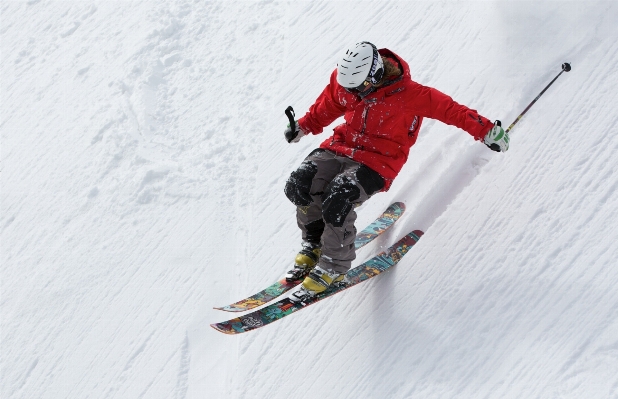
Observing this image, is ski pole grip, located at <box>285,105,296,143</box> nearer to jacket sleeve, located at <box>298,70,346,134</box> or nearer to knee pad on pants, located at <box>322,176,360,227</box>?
jacket sleeve, located at <box>298,70,346,134</box>

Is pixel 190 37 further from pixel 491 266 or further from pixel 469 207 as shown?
pixel 491 266

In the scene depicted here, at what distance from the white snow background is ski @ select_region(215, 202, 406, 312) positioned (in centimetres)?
14

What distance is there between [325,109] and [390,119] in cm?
60

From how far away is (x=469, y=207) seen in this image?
212 inches

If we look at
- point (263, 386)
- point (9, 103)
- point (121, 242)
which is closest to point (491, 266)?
point (263, 386)

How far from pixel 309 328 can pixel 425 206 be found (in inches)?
54.2

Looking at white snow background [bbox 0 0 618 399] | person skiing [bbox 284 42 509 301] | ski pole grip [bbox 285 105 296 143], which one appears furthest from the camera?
ski pole grip [bbox 285 105 296 143]

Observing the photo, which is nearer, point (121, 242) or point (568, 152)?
point (568, 152)

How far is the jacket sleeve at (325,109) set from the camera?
17.0 feet

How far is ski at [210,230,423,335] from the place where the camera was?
4.82 m

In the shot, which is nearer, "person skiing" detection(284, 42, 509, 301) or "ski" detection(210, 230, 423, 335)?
"person skiing" detection(284, 42, 509, 301)

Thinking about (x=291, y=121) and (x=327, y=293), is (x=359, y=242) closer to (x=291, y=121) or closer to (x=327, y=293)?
(x=327, y=293)

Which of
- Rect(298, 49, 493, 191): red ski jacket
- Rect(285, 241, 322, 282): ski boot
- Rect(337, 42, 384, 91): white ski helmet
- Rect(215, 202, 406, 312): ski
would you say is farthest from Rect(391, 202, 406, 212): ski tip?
Rect(337, 42, 384, 91): white ski helmet

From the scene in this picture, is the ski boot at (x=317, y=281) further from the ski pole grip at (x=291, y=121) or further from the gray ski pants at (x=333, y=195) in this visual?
the ski pole grip at (x=291, y=121)
